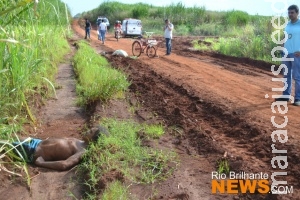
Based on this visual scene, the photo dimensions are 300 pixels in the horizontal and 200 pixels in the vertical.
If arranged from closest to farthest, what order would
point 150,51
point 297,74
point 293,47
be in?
point 293,47 → point 297,74 → point 150,51

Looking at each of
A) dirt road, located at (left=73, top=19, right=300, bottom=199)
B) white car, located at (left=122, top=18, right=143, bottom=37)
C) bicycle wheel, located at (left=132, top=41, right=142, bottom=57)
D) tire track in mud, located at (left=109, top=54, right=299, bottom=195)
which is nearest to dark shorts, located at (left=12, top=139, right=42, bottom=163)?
dirt road, located at (left=73, top=19, right=300, bottom=199)

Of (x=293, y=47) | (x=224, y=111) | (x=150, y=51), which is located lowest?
(x=224, y=111)

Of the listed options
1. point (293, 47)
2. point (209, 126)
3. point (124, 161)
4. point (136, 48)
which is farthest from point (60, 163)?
point (136, 48)

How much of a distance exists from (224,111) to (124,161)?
2553 millimetres

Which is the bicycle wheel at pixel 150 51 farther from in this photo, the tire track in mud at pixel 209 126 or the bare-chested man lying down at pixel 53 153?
the bare-chested man lying down at pixel 53 153

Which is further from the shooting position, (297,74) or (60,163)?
(297,74)

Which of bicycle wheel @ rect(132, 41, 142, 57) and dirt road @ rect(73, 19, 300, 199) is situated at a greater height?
bicycle wheel @ rect(132, 41, 142, 57)

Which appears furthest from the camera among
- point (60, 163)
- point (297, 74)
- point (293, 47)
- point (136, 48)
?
point (136, 48)

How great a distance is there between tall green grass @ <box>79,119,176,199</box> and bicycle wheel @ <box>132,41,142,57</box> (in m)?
10.9

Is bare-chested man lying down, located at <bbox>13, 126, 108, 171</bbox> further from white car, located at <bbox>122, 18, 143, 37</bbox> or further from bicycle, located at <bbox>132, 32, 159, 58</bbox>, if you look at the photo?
white car, located at <bbox>122, 18, 143, 37</bbox>

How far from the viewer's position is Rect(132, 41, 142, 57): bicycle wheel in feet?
52.5

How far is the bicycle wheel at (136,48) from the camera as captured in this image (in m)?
16.0

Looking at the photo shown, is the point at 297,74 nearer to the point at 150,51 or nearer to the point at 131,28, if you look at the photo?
the point at 150,51

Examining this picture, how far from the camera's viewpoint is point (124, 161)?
450 cm
